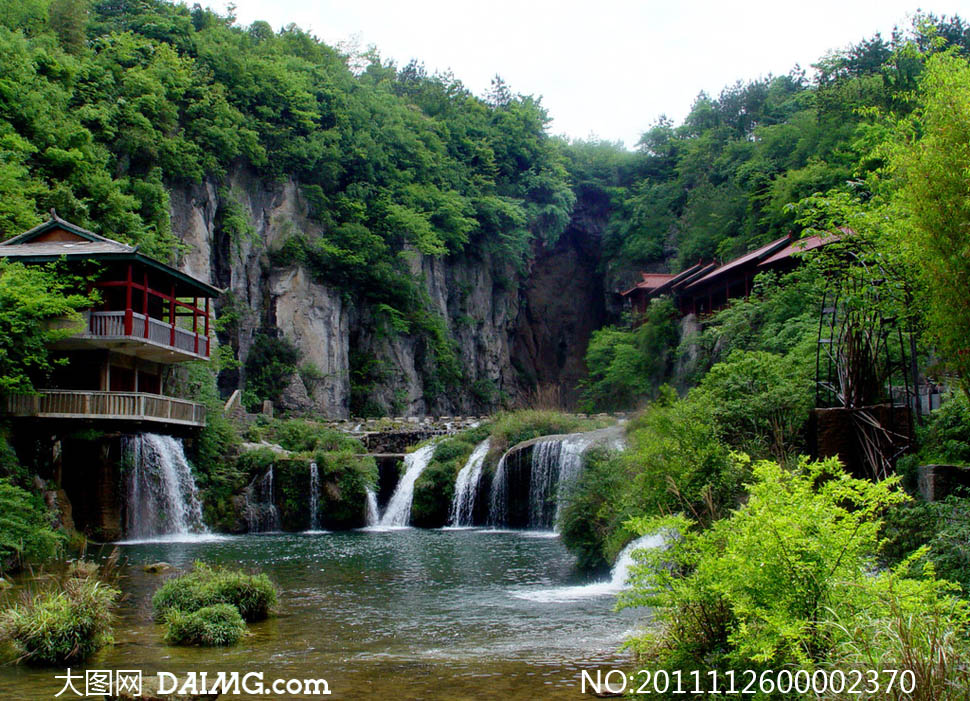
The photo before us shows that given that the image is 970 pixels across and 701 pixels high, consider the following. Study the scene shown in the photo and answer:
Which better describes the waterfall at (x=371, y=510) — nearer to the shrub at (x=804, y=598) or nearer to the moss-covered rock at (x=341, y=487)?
the moss-covered rock at (x=341, y=487)

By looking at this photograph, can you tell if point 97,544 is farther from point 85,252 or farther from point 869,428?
point 869,428

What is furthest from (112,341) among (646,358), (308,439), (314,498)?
(646,358)

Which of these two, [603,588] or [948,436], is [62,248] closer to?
[603,588]

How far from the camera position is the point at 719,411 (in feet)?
55.1

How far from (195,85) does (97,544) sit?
2238 centimetres

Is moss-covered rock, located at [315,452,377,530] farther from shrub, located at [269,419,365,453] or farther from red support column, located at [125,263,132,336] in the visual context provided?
red support column, located at [125,263,132,336]

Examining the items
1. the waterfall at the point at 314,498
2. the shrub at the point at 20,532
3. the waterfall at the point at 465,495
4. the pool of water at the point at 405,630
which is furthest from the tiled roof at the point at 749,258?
the shrub at the point at 20,532

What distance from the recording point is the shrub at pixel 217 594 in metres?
11.5

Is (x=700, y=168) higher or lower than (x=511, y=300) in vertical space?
higher

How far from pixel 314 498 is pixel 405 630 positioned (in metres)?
17.3

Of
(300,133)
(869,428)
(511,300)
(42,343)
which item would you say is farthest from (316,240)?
(869,428)

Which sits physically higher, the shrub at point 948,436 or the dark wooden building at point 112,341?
the dark wooden building at point 112,341

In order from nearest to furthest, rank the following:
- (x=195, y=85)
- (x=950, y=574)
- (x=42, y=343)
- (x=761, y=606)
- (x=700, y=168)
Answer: (x=761, y=606) → (x=950, y=574) → (x=42, y=343) → (x=195, y=85) → (x=700, y=168)

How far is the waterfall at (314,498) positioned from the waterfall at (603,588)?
14.7 meters
